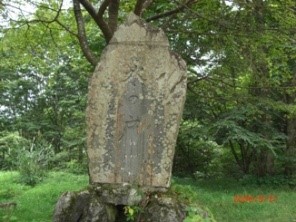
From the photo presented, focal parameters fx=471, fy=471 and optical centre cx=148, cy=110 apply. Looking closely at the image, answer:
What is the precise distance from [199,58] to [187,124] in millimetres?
2157

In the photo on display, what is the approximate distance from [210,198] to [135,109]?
4527 mm

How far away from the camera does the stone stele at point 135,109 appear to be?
5.18 metres

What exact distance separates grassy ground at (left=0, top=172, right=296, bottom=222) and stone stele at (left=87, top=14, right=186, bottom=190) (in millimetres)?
490

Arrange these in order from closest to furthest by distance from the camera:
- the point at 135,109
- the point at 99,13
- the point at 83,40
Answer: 1. the point at 135,109
2. the point at 99,13
3. the point at 83,40

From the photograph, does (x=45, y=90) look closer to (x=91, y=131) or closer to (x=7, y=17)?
(x=7, y=17)

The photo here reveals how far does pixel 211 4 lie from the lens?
900cm

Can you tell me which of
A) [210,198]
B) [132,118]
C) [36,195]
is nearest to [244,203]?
[210,198]

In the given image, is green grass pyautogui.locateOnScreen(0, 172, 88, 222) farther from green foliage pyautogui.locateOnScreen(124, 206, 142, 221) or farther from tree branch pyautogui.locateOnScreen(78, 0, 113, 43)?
tree branch pyautogui.locateOnScreen(78, 0, 113, 43)

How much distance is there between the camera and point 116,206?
5.14 metres

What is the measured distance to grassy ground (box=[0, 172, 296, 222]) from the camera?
7547mm

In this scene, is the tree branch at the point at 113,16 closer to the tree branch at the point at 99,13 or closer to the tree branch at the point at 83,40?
the tree branch at the point at 99,13
